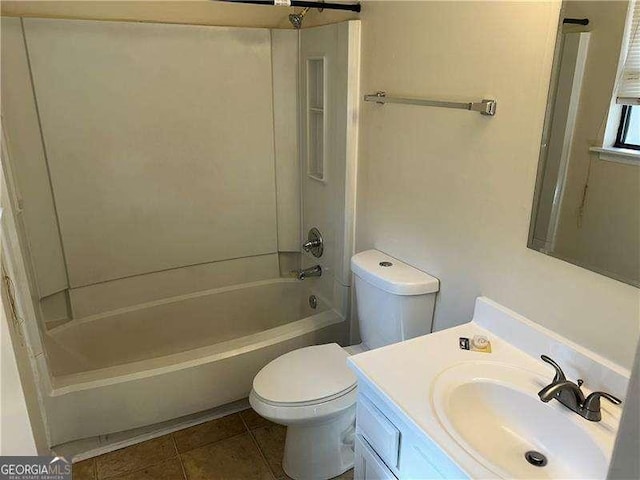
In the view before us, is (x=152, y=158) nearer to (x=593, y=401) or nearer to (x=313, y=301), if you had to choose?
(x=313, y=301)

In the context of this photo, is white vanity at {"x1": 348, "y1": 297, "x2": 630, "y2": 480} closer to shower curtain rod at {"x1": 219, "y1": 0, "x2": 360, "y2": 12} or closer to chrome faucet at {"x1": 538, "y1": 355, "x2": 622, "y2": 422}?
chrome faucet at {"x1": 538, "y1": 355, "x2": 622, "y2": 422}

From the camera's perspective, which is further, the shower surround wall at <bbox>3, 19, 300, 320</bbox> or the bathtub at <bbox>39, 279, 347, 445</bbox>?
the shower surround wall at <bbox>3, 19, 300, 320</bbox>

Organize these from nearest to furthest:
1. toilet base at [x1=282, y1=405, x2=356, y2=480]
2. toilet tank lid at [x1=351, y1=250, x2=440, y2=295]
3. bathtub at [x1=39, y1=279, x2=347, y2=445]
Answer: toilet tank lid at [x1=351, y1=250, x2=440, y2=295] → toilet base at [x1=282, y1=405, x2=356, y2=480] → bathtub at [x1=39, y1=279, x2=347, y2=445]

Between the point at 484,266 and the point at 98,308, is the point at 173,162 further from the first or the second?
the point at 484,266

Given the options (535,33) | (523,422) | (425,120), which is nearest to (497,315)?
(523,422)

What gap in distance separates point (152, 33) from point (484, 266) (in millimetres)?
1897

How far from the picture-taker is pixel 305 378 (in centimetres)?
182

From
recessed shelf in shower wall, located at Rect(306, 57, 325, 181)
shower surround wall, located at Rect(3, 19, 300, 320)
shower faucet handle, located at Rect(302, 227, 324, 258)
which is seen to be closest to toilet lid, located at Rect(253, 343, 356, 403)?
shower faucet handle, located at Rect(302, 227, 324, 258)

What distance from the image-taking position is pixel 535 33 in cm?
126

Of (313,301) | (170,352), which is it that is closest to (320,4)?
(313,301)

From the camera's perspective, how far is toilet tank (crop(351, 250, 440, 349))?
1.73 m

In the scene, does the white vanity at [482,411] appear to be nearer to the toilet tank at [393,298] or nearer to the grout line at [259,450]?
the toilet tank at [393,298]

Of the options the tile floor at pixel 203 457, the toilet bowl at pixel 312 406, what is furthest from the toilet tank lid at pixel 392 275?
the tile floor at pixel 203 457

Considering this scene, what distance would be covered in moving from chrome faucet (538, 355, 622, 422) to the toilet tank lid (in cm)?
61
